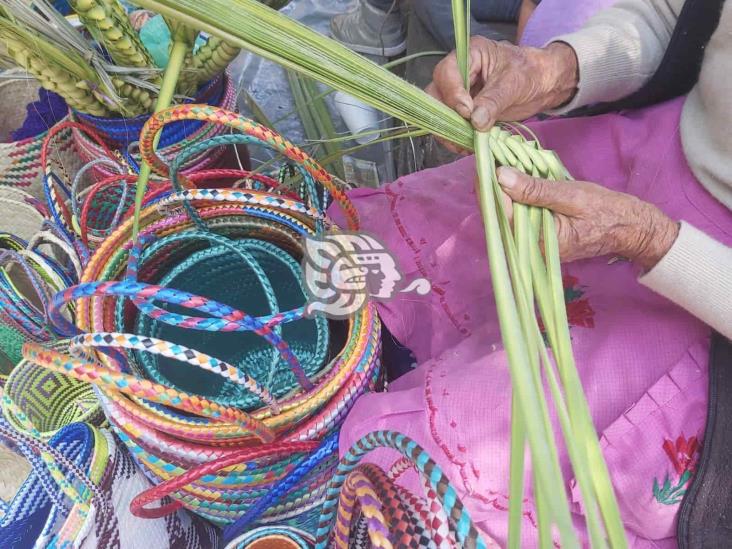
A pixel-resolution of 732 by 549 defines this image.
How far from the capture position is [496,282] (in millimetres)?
487

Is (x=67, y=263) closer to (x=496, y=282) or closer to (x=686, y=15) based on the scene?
(x=496, y=282)

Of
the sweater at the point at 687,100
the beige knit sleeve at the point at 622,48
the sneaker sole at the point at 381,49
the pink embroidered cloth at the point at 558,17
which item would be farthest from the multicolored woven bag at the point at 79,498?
the sneaker sole at the point at 381,49

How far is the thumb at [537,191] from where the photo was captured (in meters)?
0.54

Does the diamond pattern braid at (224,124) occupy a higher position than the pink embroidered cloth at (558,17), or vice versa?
the pink embroidered cloth at (558,17)

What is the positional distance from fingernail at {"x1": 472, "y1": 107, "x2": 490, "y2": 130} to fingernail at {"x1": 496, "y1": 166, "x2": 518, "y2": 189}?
0.23ft

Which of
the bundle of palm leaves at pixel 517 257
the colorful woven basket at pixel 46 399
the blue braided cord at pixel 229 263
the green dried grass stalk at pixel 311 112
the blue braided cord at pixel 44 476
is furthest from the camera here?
the green dried grass stalk at pixel 311 112

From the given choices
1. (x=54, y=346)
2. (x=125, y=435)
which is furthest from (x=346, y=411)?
(x=54, y=346)

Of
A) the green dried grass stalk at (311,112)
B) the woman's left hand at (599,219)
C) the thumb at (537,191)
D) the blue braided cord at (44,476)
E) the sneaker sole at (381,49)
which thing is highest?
the sneaker sole at (381,49)

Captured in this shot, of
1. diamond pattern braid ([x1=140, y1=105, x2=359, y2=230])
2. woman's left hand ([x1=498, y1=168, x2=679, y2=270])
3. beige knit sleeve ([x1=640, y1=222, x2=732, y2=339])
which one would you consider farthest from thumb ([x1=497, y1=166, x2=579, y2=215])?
diamond pattern braid ([x1=140, y1=105, x2=359, y2=230])

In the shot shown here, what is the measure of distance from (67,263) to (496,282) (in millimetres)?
915

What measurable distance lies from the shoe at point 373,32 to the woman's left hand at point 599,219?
109 centimetres

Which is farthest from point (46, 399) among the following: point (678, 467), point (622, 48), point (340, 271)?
point (622, 48)

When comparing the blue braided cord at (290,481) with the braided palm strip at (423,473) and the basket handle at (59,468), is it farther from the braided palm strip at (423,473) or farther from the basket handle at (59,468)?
the basket handle at (59,468)

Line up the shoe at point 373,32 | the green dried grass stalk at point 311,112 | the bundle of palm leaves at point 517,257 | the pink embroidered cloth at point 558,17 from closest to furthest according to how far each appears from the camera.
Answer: the bundle of palm leaves at point 517,257, the pink embroidered cloth at point 558,17, the green dried grass stalk at point 311,112, the shoe at point 373,32
